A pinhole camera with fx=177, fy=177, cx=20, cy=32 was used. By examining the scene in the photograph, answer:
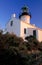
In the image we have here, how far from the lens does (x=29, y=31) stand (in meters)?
30.9

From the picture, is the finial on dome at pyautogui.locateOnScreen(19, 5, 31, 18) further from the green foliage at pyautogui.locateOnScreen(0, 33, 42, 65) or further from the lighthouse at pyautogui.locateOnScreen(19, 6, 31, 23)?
the green foliage at pyautogui.locateOnScreen(0, 33, 42, 65)

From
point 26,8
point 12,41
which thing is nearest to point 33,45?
point 12,41

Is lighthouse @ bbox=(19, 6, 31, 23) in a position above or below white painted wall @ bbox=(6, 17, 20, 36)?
above

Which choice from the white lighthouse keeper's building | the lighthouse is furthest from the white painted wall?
the lighthouse

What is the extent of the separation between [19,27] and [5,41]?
9.99m

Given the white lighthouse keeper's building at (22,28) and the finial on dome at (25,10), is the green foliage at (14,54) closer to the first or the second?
the white lighthouse keeper's building at (22,28)

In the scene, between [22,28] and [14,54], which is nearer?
[14,54]

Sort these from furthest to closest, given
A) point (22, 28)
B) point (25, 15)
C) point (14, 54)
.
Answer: point (25, 15)
point (22, 28)
point (14, 54)

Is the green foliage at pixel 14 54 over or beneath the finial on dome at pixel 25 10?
beneath

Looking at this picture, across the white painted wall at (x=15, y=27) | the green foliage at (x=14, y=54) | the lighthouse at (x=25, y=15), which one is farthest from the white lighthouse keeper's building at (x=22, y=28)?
the green foliage at (x=14, y=54)

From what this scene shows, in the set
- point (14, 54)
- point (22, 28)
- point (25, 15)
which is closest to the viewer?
point (14, 54)

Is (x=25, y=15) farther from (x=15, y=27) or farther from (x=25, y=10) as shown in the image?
(x=15, y=27)

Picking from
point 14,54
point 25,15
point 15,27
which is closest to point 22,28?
point 15,27

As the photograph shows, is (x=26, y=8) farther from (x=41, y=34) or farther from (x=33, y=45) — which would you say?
(x=33, y=45)
